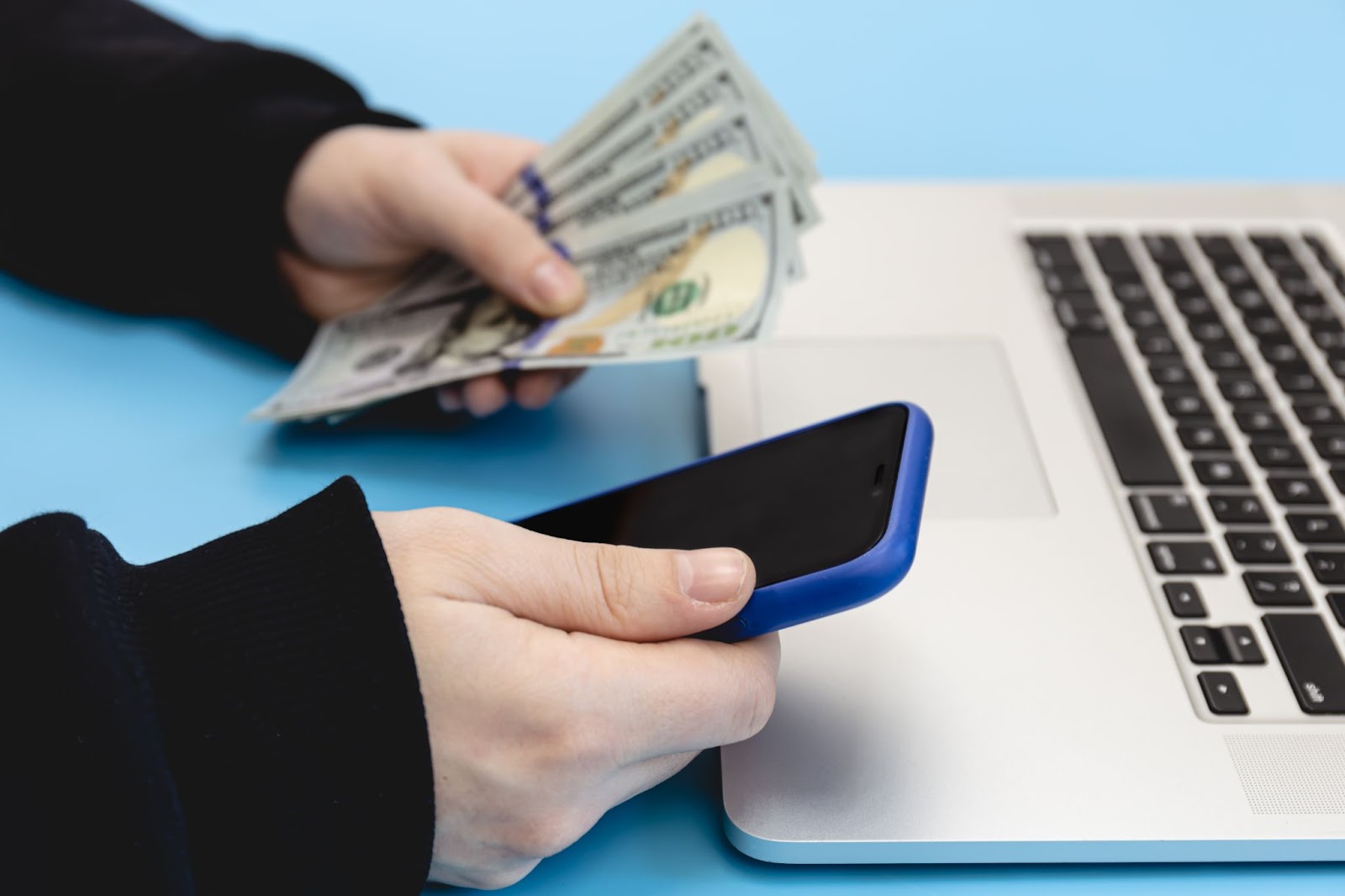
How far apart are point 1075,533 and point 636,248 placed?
1.07ft

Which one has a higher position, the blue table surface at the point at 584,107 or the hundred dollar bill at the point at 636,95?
the hundred dollar bill at the point at 636,95

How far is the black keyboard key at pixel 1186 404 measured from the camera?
0.62 metres

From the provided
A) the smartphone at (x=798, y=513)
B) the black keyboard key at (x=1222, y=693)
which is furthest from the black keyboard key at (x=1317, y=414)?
the smartphone at (x=798, y=513)

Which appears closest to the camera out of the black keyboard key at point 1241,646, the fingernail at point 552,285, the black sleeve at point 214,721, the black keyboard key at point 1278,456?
the black sleeve at point 214,721

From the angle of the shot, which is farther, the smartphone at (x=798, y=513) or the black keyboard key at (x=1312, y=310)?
the black keyboard key at (x=1312, y=310)

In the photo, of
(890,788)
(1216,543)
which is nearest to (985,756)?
(890,788)

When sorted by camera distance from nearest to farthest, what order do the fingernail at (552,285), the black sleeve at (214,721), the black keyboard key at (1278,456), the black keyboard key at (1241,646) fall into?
1. the black sleeve at (214,721)
2. the black keyboard key at (1241,646)
3. the black keyboard key at (1278,456)
4. the fingernail at (552,285)

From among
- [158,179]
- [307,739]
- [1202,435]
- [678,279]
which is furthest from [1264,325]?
[158,179]

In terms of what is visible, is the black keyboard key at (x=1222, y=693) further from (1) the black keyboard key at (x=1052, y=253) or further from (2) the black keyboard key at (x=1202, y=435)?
(1) the black keyboard key at (x=1052, y=253)

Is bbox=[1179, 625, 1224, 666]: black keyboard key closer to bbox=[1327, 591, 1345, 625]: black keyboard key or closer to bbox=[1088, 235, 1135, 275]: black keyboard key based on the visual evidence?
bbox=[1327, 591, 1345, 625]: black keyboard key

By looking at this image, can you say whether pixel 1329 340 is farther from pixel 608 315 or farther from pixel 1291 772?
pixel 608 315

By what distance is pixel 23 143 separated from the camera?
30.7 inches

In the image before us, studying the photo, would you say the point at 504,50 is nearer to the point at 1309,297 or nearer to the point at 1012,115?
the point at 1012,115

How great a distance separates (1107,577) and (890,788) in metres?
0.17
